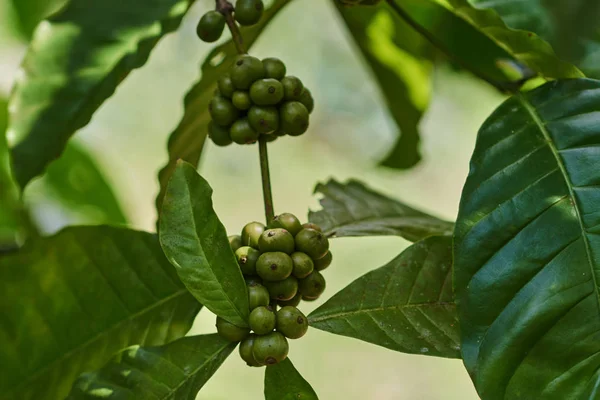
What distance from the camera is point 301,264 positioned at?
2.68ft

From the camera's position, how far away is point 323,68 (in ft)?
15.8

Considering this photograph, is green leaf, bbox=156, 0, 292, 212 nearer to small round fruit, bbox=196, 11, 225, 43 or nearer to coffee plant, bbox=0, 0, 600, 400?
coffee plant, bbox=0, 0, 600, 400

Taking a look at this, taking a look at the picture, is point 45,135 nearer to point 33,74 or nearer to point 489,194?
point 33,74

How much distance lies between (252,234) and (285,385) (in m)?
0.18

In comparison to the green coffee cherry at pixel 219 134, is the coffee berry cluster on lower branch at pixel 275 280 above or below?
below

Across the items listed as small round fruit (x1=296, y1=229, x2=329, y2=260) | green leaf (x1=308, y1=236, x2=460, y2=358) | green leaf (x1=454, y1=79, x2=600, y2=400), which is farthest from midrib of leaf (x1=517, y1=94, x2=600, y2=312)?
small round fruit (x1=296, y1=229, x2=329, y2=260)

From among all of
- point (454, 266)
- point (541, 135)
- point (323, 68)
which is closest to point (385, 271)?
point (454, 266)

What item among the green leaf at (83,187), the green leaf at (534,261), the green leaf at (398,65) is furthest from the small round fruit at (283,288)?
the green leaf at (83,187)

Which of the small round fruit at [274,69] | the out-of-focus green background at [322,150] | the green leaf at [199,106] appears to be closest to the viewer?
the small round fruit at [274,69]

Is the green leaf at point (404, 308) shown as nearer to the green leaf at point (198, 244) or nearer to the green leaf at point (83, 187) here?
the green leaf at point (198, 244)

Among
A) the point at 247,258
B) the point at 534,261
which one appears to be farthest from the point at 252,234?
the point at 534,261

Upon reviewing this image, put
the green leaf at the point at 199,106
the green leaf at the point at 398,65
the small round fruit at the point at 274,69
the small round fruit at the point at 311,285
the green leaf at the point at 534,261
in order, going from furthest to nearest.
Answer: the green leaf at the point at 398,65 < the green leaf at the point at 199,106 < the small round fruit at the point at 274,69 < the small round fruit at the point at 311,285 < the green leaf at the point at 534,261

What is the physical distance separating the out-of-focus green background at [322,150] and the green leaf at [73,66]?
290cm

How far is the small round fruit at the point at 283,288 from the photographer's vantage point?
81 centimetres
